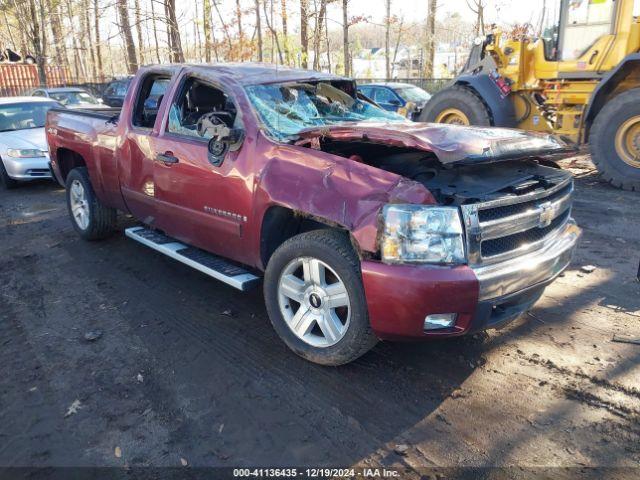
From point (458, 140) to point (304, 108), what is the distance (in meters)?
1.55

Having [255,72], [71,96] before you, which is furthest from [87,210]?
[71,96]

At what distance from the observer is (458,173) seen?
351 centimetres

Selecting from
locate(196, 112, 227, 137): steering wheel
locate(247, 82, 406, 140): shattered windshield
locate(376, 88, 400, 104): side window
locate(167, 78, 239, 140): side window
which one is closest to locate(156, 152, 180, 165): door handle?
locate(167, 78, 239, 140): side window

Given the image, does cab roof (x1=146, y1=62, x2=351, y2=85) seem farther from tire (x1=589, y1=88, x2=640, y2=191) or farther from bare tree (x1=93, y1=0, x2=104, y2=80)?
bare tree (x1=93, y1=0, x2=104, y2=80)

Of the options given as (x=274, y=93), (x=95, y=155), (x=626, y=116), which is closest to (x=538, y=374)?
(x=274, y=93)

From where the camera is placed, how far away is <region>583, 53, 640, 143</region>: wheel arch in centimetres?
783

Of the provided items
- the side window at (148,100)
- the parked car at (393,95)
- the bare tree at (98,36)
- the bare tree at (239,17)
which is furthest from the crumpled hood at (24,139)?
the bare tree at (239,17)

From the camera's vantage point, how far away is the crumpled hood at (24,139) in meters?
9.30

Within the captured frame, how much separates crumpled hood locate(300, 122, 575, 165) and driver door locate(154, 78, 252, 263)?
2.25ft

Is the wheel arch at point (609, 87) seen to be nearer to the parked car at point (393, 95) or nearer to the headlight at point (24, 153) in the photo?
the parked car at point (393, 95)

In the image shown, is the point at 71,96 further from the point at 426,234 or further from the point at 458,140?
the point at 426,234

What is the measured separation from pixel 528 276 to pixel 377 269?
38.1 inches

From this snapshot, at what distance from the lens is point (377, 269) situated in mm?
2900

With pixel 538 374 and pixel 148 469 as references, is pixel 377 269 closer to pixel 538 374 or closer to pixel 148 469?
pixel 538 374
